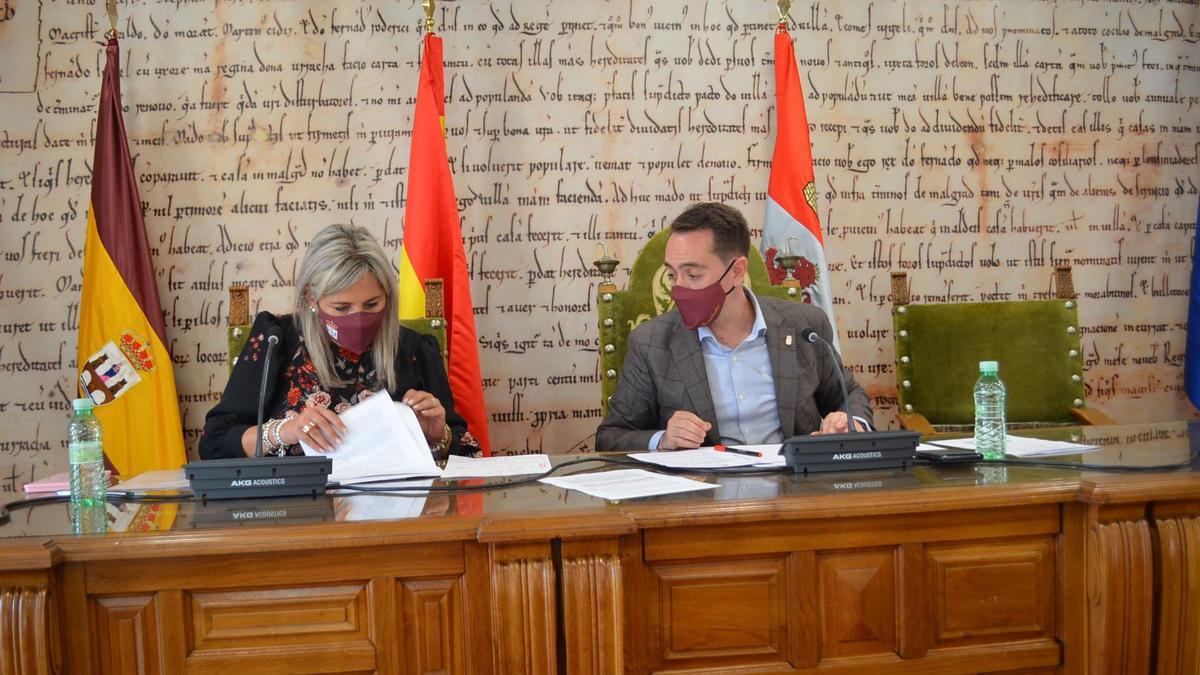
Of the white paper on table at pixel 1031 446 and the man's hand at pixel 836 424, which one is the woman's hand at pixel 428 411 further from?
the white paper on table at pixel 1031 446

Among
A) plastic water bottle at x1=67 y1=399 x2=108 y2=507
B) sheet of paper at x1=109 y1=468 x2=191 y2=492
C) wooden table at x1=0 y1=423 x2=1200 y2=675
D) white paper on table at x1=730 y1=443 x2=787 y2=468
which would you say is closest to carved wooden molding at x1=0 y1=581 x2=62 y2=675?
wooden table at x1=0 y1=423 x2=1200 y2=675

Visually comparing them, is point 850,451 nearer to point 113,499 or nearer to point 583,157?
point 113,499

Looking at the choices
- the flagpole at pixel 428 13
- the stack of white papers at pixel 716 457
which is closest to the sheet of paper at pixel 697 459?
the stack of white papers at pixel 716 457

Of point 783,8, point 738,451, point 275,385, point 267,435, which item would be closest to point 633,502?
point 738,451

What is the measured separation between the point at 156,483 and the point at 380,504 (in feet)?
2.24

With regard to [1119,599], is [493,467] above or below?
above

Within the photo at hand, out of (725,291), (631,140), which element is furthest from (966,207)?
(725,291)

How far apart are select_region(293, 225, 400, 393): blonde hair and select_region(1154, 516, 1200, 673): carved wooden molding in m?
1.70

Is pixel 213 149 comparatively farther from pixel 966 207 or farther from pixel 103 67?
pixel 966 207

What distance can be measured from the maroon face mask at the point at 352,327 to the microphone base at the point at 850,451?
108 cm

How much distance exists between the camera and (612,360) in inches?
115

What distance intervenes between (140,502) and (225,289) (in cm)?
180

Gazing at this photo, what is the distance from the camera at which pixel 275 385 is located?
7.72 feet

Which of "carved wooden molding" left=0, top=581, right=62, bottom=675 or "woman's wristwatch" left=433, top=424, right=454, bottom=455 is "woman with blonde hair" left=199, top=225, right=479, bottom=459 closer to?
"woman's wristwatch" left=433, top=424, right=454, bottom=455
